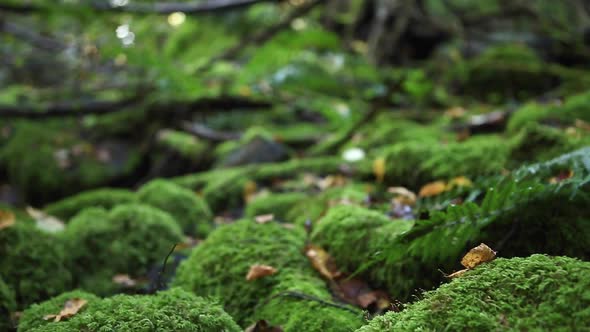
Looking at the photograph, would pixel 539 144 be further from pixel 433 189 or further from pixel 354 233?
pixel 354 233

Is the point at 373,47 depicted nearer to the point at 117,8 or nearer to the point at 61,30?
the point at 117,8

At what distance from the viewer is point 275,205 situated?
344cm

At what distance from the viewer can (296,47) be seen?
172 inches

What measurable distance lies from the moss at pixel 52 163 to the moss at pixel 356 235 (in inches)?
163

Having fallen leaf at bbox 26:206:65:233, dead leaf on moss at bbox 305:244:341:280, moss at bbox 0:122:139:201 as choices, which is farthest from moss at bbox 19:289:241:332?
moss at bbox 0:122:139:201

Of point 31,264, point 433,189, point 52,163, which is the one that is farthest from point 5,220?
point 52,163

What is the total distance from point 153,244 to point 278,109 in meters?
4.47

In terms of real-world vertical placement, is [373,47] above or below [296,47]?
below

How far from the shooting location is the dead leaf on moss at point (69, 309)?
5.57ft

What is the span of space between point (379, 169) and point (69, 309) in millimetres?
2421

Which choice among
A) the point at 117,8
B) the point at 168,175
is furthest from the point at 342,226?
the point at 168,175

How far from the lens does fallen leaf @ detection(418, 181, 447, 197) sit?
2.80m

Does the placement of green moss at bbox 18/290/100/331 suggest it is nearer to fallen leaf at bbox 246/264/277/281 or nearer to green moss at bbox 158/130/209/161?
fallen leaf at bbox 246/264/277/281

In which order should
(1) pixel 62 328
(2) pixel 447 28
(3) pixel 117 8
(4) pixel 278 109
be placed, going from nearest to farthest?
(1) pixel 62 328 < (3) pixel 117 8 < (4) pixel 278 109 < (2) pixel 447 28
